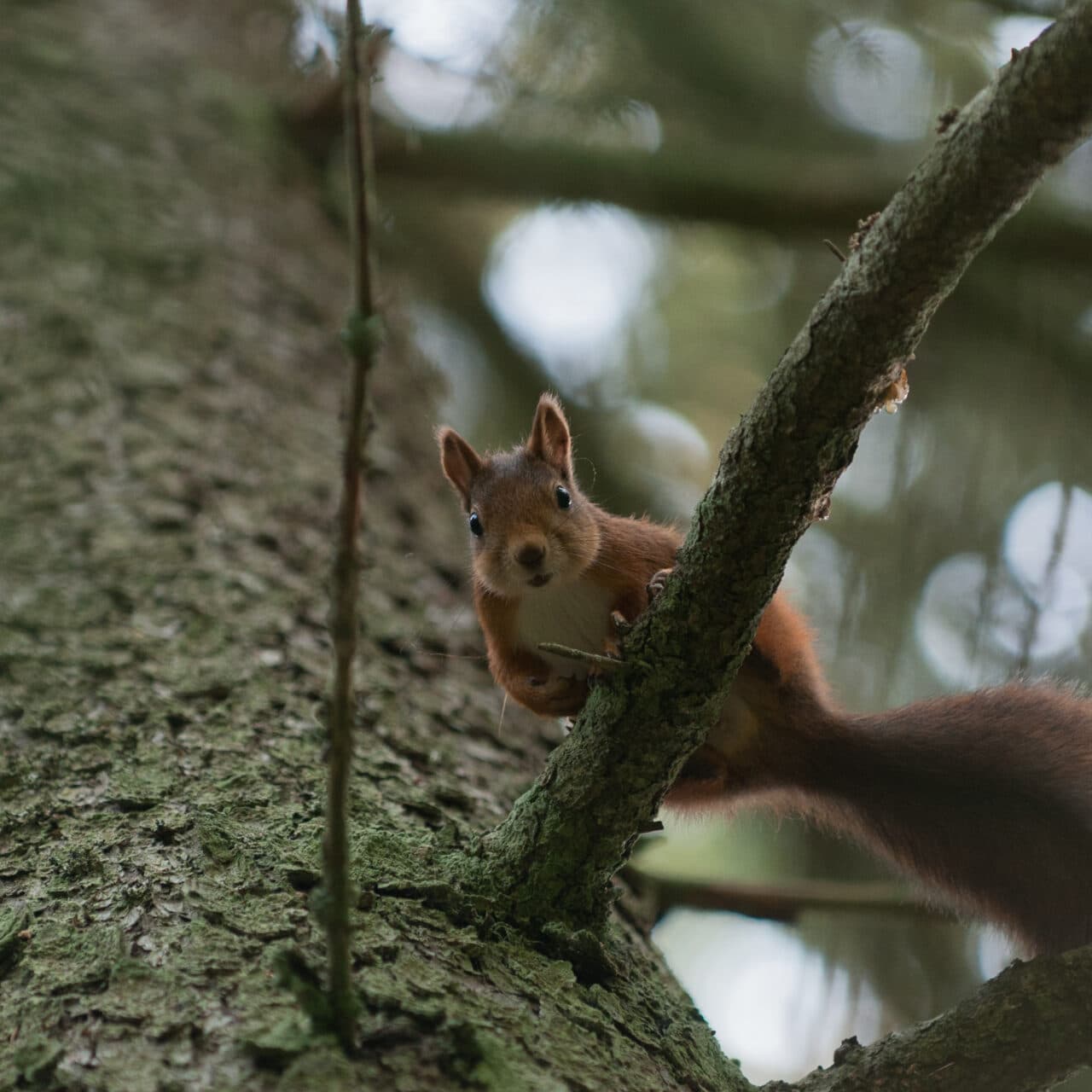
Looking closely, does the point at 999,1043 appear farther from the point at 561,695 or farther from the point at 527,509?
the point at 527,509

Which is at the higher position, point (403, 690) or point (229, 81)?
point (229, 81)

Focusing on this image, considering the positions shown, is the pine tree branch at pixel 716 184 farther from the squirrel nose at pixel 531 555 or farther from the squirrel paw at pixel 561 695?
the squirrel paw at pixel 561 695

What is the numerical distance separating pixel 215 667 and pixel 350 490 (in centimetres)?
120

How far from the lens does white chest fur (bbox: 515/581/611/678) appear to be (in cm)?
198

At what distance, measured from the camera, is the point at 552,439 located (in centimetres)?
222

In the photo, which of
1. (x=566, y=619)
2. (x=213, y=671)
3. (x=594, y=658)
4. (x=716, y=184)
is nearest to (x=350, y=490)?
(x=594, y=658)

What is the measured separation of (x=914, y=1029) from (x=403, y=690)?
1165 millimetres

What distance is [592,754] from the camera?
141cm

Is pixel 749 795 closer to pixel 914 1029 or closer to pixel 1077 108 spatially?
pixel 914 1029

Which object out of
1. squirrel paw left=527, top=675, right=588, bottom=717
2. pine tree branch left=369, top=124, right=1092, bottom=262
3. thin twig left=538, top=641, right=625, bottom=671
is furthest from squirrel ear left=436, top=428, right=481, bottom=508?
pine tree branch left=369, top=124, right=1092, bottom=262

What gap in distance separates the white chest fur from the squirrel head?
0.02m

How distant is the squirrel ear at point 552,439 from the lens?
2180mm

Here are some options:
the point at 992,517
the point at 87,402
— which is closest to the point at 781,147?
the point at 992,517

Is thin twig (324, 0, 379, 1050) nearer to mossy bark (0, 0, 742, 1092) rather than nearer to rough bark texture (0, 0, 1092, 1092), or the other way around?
mossy bark (0, 0, 742, 1092)
